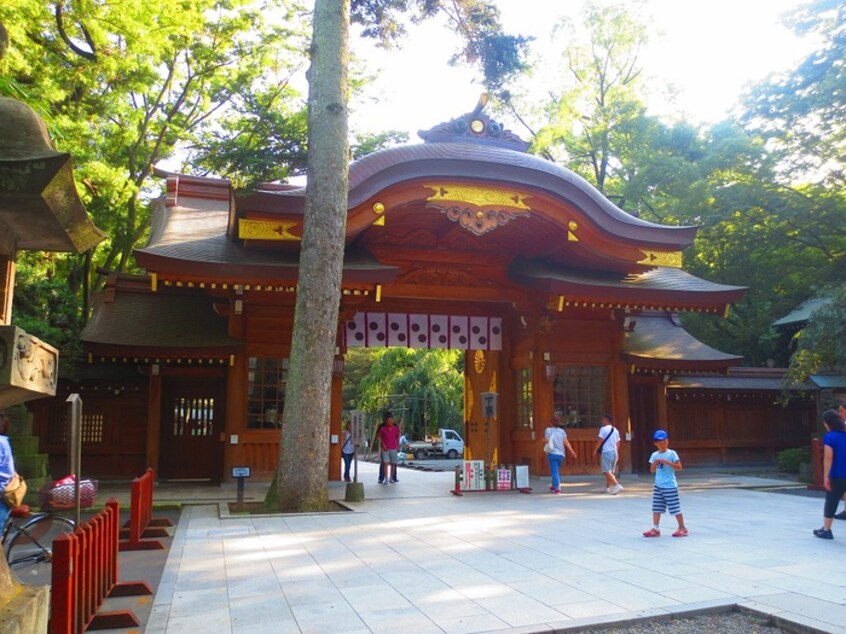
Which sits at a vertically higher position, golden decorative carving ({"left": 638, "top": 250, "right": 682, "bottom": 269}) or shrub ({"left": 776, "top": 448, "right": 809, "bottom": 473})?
golden decorative carving ({"left": 638, "top": 250, "right": 682, "bottom": 269})

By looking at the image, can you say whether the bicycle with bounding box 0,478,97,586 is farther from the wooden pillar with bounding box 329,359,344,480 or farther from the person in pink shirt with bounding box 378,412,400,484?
the person in pink shirt with bounding box 378,412,400,484

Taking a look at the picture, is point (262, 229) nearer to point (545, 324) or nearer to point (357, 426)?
point (357, 426)

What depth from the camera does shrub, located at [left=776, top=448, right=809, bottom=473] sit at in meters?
17.1

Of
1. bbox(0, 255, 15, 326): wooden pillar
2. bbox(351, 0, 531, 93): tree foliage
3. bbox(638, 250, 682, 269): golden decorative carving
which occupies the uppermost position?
bbox(351, 0, 531, 93): tree foliage

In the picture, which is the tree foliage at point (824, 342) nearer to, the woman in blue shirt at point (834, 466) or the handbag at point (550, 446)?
the handbag at point (550, 446)

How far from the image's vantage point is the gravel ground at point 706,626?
4.48 meters

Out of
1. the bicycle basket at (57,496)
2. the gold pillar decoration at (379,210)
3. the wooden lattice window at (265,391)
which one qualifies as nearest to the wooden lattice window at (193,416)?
the wooden lattice window at (265,391)

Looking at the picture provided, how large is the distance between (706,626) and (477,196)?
953cm

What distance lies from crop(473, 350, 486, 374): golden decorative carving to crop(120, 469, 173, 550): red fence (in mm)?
9446

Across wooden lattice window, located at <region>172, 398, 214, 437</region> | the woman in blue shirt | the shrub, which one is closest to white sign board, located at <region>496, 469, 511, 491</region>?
the woman in blue shirt

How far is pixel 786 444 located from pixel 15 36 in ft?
71.5

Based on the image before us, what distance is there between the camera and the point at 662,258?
1479 cm

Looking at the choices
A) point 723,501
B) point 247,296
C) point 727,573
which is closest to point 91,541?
point 727,573

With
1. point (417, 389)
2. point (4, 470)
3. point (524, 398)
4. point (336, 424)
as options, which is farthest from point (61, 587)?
point (417, 389)
